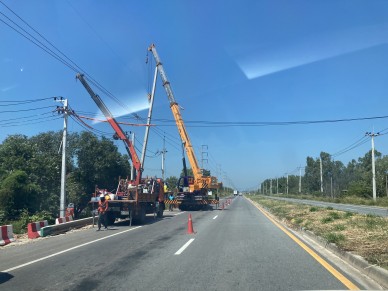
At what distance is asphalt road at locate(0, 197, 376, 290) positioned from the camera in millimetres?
7906

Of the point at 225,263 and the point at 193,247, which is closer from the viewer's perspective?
the point at 225,263

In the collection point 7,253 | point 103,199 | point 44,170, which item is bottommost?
point 7,253

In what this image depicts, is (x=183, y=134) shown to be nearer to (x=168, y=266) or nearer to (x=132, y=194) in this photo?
(x=132, y=194)

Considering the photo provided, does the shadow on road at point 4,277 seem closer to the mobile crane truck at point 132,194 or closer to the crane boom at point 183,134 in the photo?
the mobile crane truck at point 132,194

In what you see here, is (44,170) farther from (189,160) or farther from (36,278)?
(36,278)

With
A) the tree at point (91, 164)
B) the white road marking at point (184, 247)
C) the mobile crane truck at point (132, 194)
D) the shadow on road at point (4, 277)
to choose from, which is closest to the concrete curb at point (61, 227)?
the mobile crane truck at point (132, 194)

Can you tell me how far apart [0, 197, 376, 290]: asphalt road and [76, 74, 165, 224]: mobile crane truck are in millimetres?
7658

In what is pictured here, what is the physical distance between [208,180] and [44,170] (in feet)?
47.5

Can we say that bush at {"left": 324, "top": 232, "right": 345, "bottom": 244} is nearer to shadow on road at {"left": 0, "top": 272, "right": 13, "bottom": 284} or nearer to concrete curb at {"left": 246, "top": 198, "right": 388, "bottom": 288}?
concrete curb at {"left": 246, "top": 198, "right": 388, "bottom": 288}

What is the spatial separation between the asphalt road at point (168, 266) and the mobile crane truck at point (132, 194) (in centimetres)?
766

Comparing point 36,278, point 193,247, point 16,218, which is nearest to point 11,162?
point 16,218

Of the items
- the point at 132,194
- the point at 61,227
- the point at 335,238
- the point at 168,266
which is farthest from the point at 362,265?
the point at 132,194

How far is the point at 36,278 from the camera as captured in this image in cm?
873

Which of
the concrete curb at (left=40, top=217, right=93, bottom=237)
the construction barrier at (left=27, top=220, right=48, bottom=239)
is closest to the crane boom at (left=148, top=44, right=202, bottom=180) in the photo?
the concrete curb at (left=40, top=217, right=93, bottom=237)
